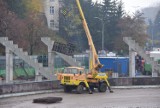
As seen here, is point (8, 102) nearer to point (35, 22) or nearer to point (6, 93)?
point (6, 93)

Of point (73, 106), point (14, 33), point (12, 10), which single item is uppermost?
point (12, 10)

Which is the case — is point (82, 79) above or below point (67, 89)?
above

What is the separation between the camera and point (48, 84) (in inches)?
1235

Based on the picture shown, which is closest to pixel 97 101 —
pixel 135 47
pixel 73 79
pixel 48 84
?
pixel 73 79

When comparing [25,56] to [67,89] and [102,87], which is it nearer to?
[67,89]

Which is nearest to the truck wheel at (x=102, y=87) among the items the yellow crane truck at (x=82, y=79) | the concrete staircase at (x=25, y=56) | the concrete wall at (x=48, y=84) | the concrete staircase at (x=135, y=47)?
the yellow crane truck at (x=82, y=79)

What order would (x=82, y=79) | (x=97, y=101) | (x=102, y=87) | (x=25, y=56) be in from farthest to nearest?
(x=25, y=56) → (x=102, y=87) → (x=82, y=79) → (x=97, y=101)

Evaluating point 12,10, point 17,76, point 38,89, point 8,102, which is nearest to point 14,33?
point 12,10

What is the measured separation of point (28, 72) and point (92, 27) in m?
41.1

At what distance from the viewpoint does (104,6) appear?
302ft

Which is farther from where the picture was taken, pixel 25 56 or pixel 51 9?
pixel 51 9

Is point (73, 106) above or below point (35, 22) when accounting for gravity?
below

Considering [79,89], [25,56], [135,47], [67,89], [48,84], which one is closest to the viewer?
[79,89]

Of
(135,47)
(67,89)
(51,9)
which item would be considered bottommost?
(67,89)
